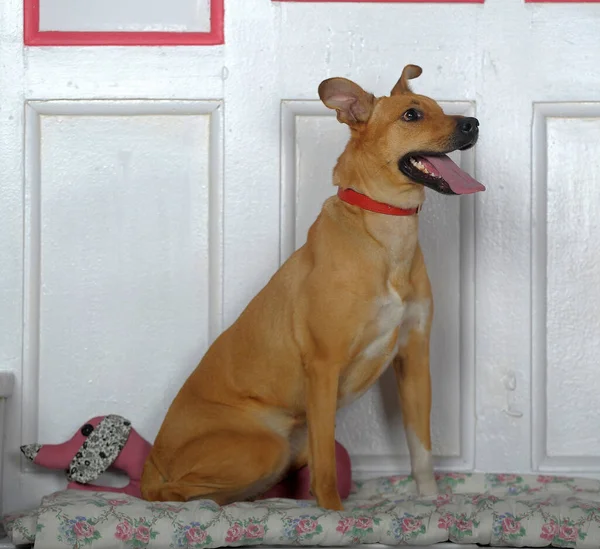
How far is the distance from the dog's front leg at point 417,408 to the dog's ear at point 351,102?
570mm

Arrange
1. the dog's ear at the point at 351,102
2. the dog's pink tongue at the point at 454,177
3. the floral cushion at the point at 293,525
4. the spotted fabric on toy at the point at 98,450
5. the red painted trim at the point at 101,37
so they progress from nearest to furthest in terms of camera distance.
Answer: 1. the floral cushion at the point at 293,525
2. the dog's pink tongue at the point at 454,177
3. the dog's ear at the point at 351,102
4. the spotted fabric on toy at the point at 98,450
5. the red painted trim at the point at 101,37

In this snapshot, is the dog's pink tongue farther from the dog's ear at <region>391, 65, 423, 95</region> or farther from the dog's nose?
the dog's ear at <region>391, 65, 423, 95</region>

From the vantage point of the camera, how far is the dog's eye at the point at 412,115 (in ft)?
7.05

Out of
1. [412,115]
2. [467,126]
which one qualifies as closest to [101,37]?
[412,115]

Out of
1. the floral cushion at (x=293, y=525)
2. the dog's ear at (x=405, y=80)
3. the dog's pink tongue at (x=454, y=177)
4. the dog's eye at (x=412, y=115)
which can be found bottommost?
the floral cushion at (x=293, y=525)

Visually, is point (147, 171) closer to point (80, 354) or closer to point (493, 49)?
point (80, 354)

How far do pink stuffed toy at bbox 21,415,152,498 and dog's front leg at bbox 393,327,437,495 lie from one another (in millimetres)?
721

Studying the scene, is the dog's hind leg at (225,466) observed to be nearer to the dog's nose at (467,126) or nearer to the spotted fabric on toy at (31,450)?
the spotted fabric on toy at (31,450)

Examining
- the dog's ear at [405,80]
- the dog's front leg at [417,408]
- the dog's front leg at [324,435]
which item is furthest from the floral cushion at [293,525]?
the dog's ear at [405,80]

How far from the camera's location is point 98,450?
8.10 feet

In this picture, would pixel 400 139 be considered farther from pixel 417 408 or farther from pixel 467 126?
pixel 417 408

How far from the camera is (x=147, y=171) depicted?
265 centimetres

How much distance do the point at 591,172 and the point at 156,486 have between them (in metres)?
1.49

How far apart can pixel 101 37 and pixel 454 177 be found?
1.16 meters
